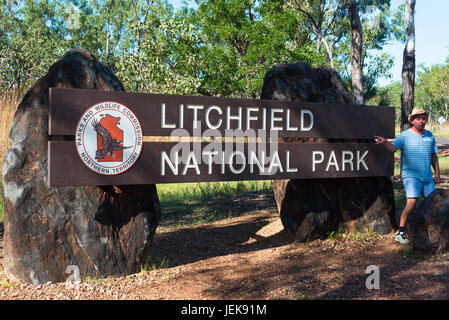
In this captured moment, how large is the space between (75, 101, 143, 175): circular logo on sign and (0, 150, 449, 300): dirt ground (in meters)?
1.20

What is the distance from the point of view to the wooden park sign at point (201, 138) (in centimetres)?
430

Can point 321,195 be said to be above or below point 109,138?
below

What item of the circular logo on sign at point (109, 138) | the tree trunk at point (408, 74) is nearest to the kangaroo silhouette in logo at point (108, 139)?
the circular logo on sign at point (109, 138)

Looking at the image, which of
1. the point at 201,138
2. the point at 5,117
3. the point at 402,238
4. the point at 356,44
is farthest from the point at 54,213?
the point at 356,44

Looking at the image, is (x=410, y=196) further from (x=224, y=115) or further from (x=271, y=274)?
(x=224, y=115)

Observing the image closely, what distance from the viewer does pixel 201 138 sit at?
4969 mm

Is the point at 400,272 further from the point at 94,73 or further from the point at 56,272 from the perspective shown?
the point at 94,73

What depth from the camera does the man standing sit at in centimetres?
543

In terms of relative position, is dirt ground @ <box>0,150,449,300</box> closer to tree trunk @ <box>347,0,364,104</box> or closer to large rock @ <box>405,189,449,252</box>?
large rock @ <box>405,189,449,252</box>

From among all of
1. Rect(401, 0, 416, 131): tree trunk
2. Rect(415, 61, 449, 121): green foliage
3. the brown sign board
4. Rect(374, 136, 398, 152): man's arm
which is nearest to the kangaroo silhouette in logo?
the brown sign board

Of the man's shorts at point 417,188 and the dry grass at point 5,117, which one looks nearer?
the man's shorts at point 417,188

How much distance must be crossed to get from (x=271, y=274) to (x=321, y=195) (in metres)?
1.67

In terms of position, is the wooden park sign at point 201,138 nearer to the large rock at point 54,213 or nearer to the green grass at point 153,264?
the large rock at point 54,213
